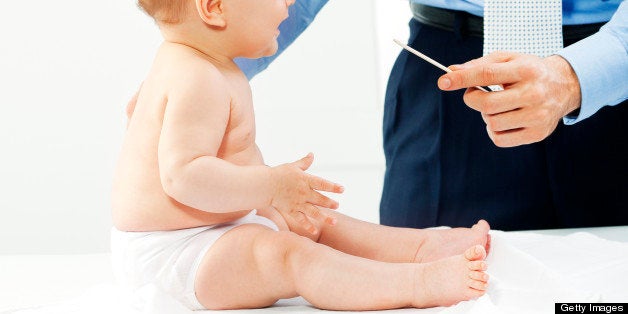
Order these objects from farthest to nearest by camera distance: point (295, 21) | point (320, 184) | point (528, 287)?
point (295, 21)
point (528, 287)
point (320, 184)

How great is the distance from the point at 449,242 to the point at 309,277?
31 cm

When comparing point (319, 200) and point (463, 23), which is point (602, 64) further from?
point (319, 200)

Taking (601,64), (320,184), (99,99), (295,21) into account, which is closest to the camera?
(320,184)

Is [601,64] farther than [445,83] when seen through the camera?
Yes

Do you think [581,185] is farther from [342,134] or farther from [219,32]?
[342,134]

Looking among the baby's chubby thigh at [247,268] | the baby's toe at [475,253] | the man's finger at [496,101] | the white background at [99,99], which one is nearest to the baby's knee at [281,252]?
the baby's chubby thigh at [247,268]

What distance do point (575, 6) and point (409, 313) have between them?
0.81m

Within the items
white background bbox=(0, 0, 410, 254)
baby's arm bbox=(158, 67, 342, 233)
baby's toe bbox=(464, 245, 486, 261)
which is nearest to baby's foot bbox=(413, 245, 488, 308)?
baby's toe bbox=(464, 245, 486, 261)

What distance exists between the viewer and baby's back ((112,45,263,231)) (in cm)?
122

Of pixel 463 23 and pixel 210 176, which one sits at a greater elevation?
pixel 463 23

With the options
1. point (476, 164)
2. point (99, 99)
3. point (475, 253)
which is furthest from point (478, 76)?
point (99, 99)

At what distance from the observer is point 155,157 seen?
1.22 m

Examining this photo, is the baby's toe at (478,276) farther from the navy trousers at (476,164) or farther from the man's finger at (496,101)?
the navy trousers at (476,164)

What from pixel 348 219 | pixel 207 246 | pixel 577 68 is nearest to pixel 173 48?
pixel 207 246
